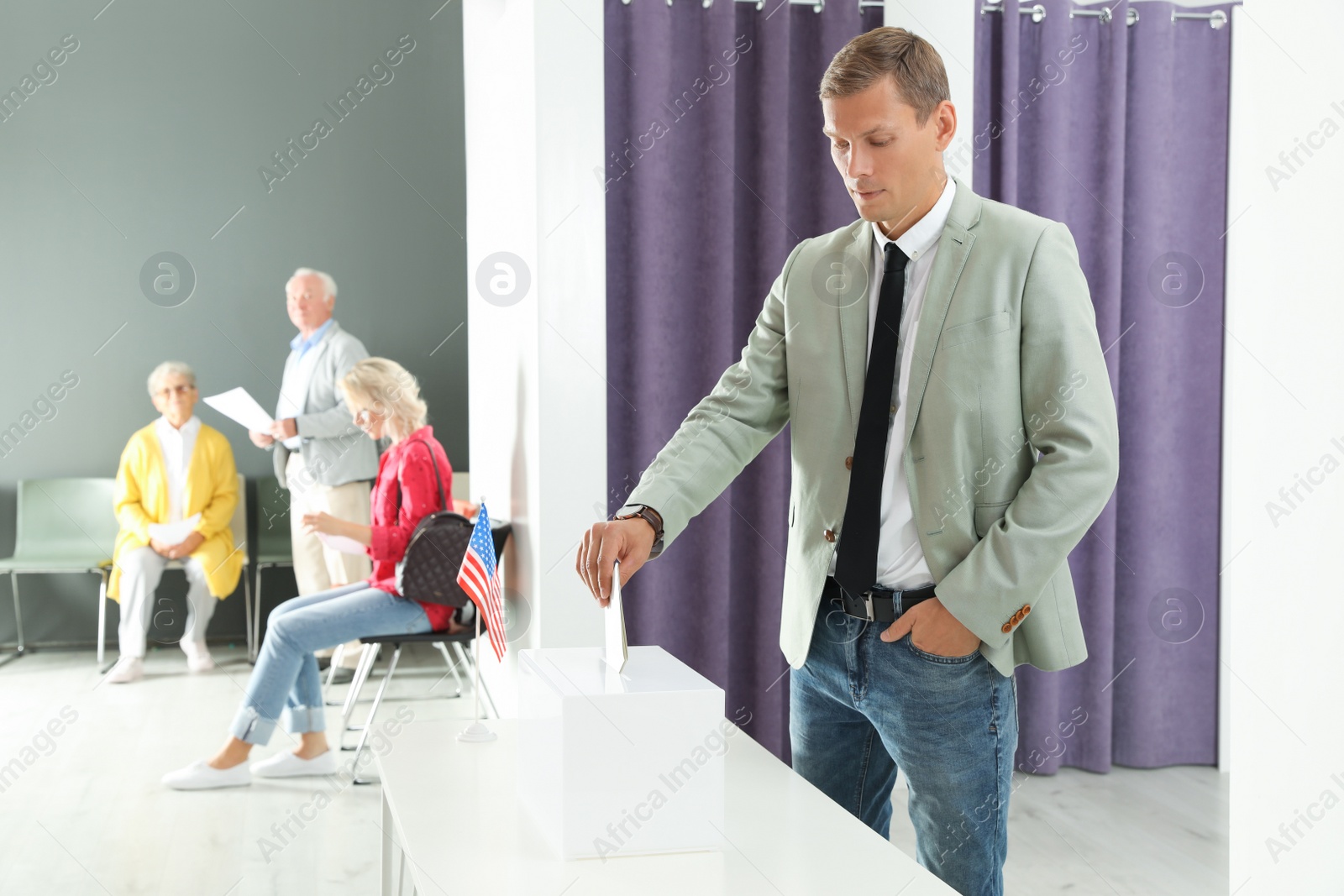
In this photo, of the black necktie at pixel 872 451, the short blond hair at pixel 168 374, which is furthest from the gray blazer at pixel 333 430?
the black necktie at pixel 872 451

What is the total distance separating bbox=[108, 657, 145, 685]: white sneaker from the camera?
190 inches

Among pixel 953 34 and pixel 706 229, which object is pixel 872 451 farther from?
pixel 953 34

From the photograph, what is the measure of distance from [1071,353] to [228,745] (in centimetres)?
291

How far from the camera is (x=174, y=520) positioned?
16.7 feet

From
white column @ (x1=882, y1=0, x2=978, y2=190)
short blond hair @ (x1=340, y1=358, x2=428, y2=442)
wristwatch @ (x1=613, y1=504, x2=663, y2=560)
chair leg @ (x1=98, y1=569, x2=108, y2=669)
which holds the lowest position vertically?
chair leg @ (x1=98, y1=569, x2=108, y2=669)

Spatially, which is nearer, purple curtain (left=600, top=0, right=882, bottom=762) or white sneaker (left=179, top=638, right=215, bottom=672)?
purple curtain (left=600, top=0, right=882, bottom=762)

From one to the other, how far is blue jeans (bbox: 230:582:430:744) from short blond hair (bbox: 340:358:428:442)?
55 centimetres

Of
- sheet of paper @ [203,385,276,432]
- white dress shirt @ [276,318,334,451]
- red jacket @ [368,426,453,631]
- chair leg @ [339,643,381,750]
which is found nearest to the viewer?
red jacket @ [368,426,453,631]

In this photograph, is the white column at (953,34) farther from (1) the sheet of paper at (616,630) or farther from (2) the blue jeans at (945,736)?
(1) the sheet of paper at (616,630)

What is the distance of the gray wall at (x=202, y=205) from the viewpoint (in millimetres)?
5379

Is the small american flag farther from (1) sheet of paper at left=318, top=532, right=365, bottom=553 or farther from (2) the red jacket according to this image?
(1) sheet of paper at left=318, top=532, right=365, bottom=553

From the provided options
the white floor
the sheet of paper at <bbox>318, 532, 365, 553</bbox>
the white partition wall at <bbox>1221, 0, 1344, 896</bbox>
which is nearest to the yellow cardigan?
the white floor

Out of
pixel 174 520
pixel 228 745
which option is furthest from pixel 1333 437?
pixel 174 520

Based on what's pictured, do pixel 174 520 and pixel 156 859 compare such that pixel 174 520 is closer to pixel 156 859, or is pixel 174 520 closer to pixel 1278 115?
pixel 156 859
